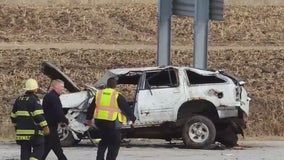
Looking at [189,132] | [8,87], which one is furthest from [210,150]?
[8,87]

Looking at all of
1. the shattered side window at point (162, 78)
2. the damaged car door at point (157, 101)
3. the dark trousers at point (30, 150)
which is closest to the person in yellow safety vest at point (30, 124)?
the dark trousers at point (30, 150)

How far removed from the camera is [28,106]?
559 inches

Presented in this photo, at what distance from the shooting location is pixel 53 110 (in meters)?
15.1

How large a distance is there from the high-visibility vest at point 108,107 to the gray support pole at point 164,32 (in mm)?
8229

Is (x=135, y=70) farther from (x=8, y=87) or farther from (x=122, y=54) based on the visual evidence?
(x=122, y=54)

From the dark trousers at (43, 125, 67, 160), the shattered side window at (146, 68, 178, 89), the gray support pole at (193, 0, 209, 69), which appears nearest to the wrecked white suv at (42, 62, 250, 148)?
the shattered side window at (146, 68, 178, 89)

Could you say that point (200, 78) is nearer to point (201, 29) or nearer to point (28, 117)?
point (201, 29)

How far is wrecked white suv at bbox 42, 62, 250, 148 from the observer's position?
19.6 meters

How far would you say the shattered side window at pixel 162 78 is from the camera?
19.8 m

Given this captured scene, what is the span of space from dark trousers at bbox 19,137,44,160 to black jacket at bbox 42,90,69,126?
860 mm

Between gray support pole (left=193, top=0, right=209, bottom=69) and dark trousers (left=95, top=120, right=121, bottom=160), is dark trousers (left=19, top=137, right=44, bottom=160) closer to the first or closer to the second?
dark trousers (left=95, top=120, right=121, bottom=160)

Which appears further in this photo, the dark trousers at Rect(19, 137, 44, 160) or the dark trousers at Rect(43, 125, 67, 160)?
the dark trousers at Rect(43, 125, 67, 160)

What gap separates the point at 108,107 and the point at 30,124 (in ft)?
4.84

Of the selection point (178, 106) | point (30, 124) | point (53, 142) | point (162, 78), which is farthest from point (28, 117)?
point (162, 78)
